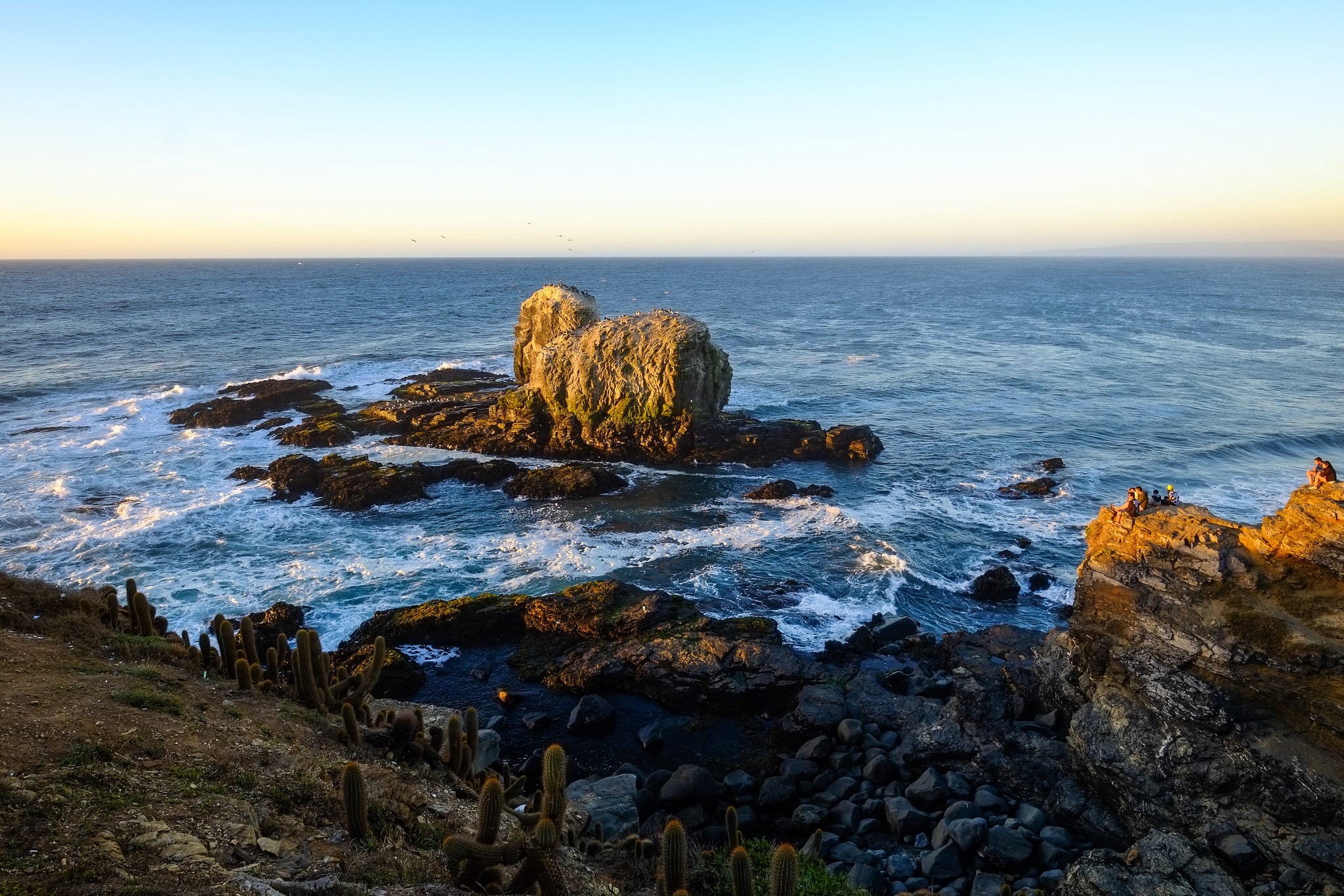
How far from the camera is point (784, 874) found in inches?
319

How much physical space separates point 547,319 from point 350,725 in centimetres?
3844

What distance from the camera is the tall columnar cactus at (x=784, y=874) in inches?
320

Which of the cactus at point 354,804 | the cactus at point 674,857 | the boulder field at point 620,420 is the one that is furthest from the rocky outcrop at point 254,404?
the cactus at point 674,857

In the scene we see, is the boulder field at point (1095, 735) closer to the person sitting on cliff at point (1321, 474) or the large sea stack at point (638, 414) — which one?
the person sitting on cliff at point (1321, 474)

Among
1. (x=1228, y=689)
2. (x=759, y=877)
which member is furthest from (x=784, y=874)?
(x=1228, y=689)

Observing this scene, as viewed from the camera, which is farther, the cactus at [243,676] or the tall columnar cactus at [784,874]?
the cactus at [243,676]

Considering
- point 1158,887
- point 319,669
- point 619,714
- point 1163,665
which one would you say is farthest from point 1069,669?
point 319,669

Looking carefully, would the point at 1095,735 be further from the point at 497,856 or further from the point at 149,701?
the point at 149,701

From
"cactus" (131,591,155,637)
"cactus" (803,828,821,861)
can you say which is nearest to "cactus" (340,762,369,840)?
"cactus" (803,828,821,861)

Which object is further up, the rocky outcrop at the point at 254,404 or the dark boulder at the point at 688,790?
the rocky outcrop at the point at 254,404

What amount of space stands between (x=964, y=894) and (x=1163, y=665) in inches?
258

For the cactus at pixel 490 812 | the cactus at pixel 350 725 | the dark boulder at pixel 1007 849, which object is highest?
the cactus at pixel 490 812

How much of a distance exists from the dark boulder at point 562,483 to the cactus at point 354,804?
1031 inches

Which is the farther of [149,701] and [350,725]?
[350,725]
